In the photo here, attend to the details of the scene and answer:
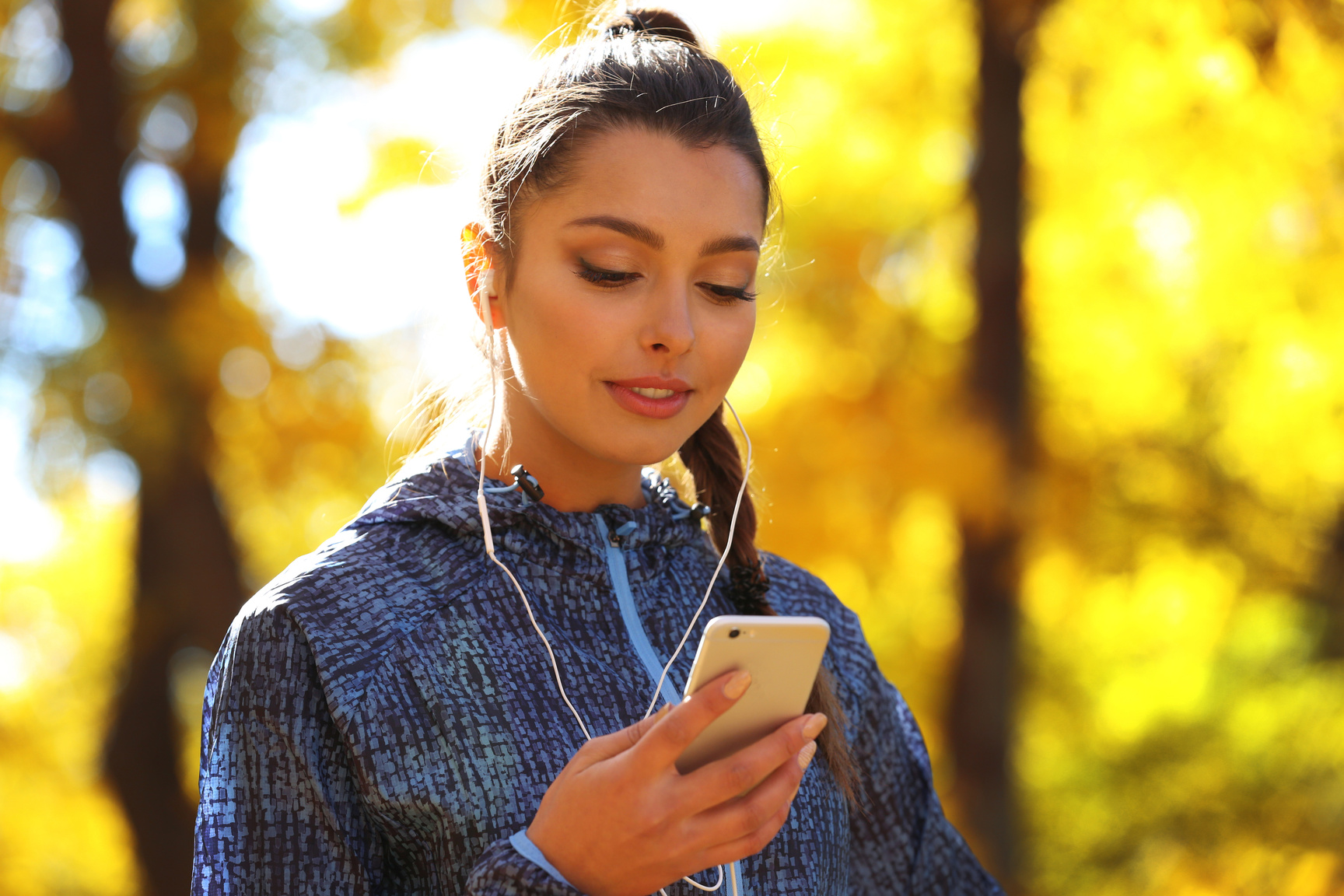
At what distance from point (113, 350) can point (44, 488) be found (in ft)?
2.49

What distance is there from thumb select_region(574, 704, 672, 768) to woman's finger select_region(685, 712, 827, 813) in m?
0.05

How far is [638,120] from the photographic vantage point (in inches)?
52.2

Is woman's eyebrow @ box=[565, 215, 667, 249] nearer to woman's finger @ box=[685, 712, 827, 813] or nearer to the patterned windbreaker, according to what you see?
Answer: the patterned windbreaker

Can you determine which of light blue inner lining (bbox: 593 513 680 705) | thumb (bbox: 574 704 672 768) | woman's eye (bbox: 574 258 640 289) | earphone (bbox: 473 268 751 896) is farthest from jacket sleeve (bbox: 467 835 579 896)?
woman's eye (bbox: 574 258 640 289)

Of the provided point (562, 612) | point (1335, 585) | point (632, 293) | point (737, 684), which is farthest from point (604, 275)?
point (1335, 585)

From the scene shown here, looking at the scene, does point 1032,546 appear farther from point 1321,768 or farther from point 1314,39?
point 1321,768

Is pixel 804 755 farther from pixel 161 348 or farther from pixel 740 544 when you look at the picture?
pixel 161 348

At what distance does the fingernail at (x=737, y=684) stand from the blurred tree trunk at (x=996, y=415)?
3699 millimetres

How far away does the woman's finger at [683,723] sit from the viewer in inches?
34.9

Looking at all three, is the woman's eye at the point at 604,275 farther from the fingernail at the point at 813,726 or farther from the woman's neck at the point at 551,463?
the fingernail at the point at 813,726

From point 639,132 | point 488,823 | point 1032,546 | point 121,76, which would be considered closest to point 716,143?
point 639,132

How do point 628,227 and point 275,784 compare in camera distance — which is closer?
point 275,784

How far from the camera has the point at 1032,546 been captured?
17.1ft

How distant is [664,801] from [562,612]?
1.45ft
